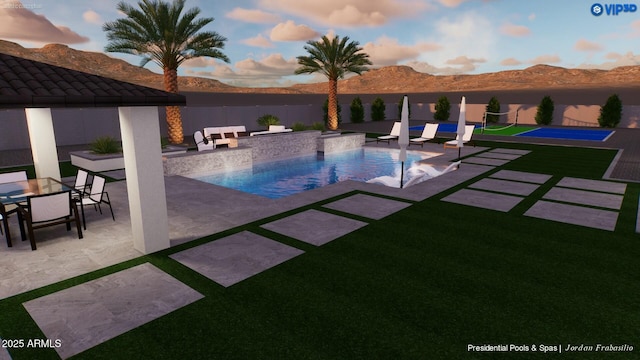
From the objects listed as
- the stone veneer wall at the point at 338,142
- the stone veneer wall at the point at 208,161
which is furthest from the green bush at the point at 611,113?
the stone veneer wall at the point at 208,161

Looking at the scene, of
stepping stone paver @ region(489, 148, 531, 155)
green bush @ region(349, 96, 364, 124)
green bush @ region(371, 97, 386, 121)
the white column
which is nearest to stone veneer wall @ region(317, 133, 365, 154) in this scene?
stepping stone paver @ region(489, 148, 531, 155)

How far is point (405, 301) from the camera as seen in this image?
16.4 feet

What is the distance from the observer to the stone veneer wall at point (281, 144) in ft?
57.1

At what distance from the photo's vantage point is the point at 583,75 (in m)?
165

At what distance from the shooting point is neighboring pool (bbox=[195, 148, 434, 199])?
1338cm

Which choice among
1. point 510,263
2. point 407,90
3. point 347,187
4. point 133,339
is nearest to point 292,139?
point 347,187

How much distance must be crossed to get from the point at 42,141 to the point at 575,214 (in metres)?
13.5

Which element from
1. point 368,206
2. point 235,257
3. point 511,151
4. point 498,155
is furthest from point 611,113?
point 235,257

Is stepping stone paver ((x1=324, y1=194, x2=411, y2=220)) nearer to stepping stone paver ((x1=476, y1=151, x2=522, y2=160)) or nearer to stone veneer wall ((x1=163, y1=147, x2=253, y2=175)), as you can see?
stone veneer wall ((x1=163, y1=147, x2=253, y2=175))

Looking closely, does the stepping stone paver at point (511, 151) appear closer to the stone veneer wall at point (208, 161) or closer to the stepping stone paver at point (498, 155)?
the stepping stone paver at point (498, 155)

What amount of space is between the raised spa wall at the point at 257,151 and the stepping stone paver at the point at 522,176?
31.3ft

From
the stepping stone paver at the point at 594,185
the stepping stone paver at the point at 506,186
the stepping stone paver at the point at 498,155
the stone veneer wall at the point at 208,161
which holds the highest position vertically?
the stone veneer wall at the point at 208,161

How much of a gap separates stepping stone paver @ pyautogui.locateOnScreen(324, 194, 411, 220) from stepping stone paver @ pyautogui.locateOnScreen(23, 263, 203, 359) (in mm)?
4531

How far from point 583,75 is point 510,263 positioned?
664ft
